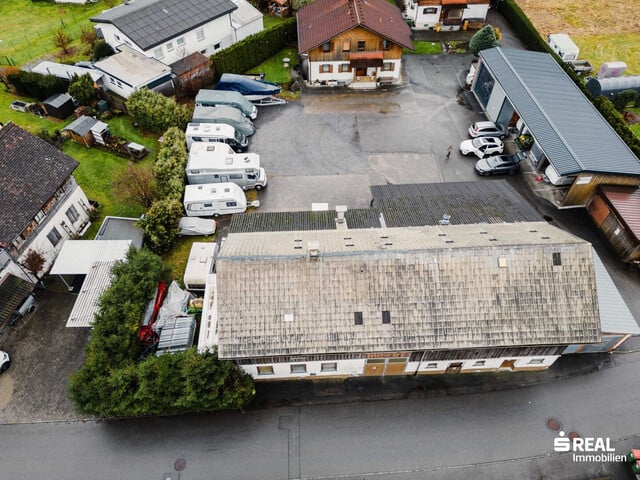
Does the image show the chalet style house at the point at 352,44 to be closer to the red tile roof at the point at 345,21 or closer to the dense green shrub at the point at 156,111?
the red tile roof at the point at 345,21

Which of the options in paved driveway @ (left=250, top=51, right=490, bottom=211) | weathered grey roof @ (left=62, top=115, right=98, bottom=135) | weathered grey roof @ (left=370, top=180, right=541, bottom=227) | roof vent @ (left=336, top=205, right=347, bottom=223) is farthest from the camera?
weathered grey roof @ (left=62, top=115, right=98, bottom=135)

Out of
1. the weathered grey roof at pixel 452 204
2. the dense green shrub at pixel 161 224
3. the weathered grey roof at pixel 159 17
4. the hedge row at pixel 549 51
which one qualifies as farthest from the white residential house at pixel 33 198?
the hedge row at pixel 549 51

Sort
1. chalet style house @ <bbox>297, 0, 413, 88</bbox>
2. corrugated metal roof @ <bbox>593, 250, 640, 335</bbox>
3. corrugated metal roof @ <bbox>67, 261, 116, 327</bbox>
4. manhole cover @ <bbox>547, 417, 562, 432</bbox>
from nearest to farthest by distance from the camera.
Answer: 1. manhole cover @ <bbox>547, 417, 562, 432</bbox>
2. corrugated metal roof @ <bbox>593, 250, 640, 335</bbox>
3. corrugated metal roof @ <bbox>67, 261, 116, 327</bbox>
4. chalet style house @ <bbox>297, 0, 413, 88</bbox>

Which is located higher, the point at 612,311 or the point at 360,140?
the point at 360,140

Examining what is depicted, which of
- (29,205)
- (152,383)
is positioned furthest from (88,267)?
(152,383)

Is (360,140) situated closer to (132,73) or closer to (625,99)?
(132,73)

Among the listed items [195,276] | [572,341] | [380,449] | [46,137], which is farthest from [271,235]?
Result: [46,137]

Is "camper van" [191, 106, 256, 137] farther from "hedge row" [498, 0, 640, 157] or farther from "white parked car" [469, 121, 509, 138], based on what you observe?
"hedge row" [498, 0, 640, 157]

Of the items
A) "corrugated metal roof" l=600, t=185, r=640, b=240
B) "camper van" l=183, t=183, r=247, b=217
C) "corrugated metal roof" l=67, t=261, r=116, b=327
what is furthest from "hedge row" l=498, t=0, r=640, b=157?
"corrugated metal roof" l=67, t=261, r=116, b=327
